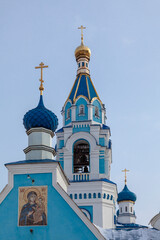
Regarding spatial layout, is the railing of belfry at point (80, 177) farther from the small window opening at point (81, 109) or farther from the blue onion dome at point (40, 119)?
the blue onion dome at point (40, 119)

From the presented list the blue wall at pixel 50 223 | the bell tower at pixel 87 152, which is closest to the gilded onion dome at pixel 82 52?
the bell tower at pixel 87 152

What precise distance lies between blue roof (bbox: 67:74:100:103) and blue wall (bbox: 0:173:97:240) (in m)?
11.5

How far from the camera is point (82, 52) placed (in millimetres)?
23047

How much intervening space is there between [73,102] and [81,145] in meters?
1.74

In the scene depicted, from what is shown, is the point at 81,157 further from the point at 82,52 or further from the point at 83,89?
the point at 82,52

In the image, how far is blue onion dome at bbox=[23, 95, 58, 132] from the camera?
11547 mm

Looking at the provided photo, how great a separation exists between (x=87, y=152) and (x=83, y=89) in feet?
8.85

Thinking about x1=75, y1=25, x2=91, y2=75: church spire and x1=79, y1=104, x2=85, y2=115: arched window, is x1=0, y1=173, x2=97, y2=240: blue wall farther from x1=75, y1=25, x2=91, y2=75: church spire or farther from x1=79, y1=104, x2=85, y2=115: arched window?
x1=75, y1=25, x2=91, y2=75: church spire

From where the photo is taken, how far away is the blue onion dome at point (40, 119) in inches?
455

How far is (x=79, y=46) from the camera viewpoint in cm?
2325

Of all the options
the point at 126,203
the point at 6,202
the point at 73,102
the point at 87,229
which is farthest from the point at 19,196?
the point at 126,203

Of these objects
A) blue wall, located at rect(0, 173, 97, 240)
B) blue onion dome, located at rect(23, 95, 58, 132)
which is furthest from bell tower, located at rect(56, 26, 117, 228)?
blue wall, located at rect(0, 173, 97, 240)

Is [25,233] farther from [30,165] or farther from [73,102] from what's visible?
[73,102]

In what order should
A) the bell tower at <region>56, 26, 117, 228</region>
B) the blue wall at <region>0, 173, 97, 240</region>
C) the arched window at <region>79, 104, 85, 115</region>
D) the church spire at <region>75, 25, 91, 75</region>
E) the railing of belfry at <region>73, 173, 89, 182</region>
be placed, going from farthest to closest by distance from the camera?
the church spire at <region>75, 25, 91, 75</region>, the arched window at <region>79, 104, 85, 115</region>, the railing of belfry at <region>73, 173, 89, 182</region>, the bell tower at <region>56, 26, 117, 228</region>, the blue wall at <region>0, 173, 97, 240</region>
